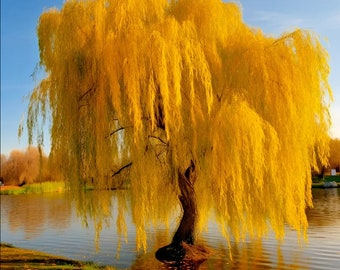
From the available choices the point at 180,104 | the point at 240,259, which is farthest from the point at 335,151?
the point at 180,104

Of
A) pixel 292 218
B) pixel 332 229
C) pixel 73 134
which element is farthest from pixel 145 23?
pixel 332 229

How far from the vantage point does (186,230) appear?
431 inches

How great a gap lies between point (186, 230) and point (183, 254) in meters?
0.71

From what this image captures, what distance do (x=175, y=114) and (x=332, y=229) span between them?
9.17 meters

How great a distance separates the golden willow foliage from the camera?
9.13 metres

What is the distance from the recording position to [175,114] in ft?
31.5

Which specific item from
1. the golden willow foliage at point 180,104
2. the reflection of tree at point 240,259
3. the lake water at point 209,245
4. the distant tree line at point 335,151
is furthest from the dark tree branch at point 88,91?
the distant tree line at point 335,151

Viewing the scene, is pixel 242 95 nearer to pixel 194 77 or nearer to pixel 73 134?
pixel 194 77

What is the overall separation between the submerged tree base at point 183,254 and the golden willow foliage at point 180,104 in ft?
4.16

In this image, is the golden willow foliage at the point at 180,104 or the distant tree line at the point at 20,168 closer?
the golden willow foliage at the point at 180,104

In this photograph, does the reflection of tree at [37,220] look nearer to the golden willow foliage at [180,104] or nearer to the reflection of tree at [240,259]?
the reflection of tree at [240,259]

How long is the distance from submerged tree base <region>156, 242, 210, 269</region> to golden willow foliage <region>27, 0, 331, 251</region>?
1.27 m

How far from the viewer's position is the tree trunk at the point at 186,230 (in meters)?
10.6

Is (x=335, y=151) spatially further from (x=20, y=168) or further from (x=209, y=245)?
(x=20, y=168)
